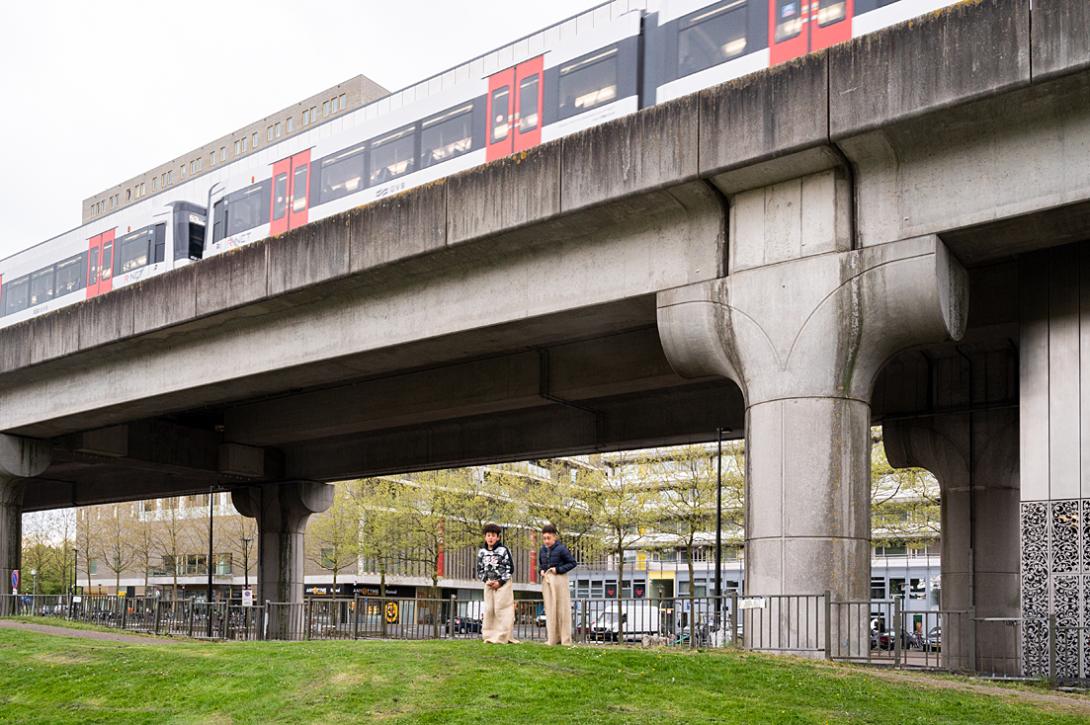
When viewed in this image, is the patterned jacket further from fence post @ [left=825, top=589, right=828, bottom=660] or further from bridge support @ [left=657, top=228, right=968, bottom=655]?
fence post @ [left=825, top=589, right=828, bottom=660]

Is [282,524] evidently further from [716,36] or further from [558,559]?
[558,559]

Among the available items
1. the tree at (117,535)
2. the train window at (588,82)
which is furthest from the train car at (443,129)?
the tree at (117,535)

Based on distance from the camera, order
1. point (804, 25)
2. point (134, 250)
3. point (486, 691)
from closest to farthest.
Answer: point (486, 691), point (804, 25), point (134, 250)

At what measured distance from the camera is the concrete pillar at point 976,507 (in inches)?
973

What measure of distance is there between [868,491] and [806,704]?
19.3 feet

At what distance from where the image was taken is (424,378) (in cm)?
3041

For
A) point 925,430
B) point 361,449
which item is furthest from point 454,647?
point 361,449

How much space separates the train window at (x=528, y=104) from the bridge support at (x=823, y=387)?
8906 millimetres

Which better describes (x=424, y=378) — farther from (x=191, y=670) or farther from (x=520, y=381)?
→ (x=191, y=670)

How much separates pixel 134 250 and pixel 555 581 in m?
25.9

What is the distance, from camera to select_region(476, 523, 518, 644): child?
1655 cm

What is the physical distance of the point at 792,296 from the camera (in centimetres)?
1791

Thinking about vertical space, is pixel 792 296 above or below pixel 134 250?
below

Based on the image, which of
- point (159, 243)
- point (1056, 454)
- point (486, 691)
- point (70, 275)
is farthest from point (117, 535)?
point (486, 691)
